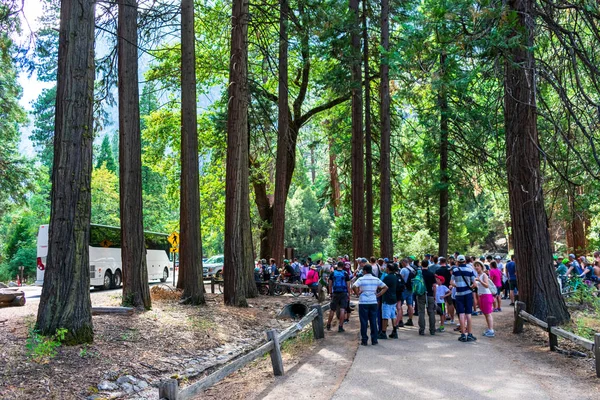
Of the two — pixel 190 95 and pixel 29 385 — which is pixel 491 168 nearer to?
pixel 190 95

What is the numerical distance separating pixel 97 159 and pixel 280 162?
1974 inches

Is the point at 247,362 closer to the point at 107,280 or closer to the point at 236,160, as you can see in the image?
the point at 236,160

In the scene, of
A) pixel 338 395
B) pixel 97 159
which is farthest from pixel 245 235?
pixel 97 159

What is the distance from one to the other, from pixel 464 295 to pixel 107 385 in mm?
8151

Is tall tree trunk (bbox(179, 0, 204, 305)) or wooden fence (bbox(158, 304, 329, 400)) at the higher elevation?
tall tree trunk (bbox(179, 0, 204, 305))

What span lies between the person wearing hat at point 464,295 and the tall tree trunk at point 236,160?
712 centimetres

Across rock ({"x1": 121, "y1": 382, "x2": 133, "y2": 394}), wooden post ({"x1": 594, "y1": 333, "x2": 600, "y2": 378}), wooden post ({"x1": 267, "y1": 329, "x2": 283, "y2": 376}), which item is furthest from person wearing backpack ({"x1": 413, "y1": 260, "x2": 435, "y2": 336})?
rock ({"x1": 121, "y1": 382, "x2": 133, "y2": 394})

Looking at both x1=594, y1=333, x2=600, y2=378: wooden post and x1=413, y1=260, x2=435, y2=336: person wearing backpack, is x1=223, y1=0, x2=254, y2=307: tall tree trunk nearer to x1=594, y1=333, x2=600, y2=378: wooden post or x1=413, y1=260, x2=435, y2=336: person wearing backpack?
x1=413, y1=260, x2=435, y2=336: person wearing backpack

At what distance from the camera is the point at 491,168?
75.8 feet

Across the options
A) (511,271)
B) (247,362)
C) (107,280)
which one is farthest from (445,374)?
(107,280)

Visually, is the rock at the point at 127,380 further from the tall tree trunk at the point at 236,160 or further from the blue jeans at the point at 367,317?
the tall tree trunk at the point at 236,160

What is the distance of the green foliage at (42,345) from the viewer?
26.6ft

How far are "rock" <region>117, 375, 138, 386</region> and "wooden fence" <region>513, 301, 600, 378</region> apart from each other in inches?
295

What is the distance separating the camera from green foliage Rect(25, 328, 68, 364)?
26.6 feet
